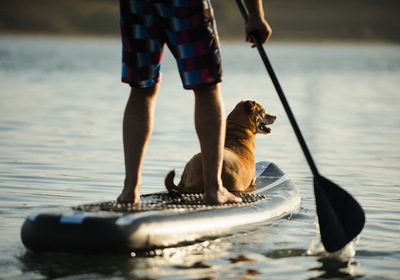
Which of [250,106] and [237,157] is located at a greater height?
[250,106]

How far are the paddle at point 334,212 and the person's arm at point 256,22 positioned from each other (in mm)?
53

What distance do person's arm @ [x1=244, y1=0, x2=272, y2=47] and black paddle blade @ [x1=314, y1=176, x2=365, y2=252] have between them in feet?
3.54

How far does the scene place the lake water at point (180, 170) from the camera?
535 cm

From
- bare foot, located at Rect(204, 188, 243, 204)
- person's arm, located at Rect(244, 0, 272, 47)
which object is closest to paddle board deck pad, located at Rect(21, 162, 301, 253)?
bare foot, located at Rect(204, 188, 243, 204)

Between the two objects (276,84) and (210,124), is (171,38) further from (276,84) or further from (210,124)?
(276,84)

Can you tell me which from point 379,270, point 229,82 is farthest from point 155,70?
point 229,82

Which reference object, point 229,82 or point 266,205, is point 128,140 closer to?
point 266,205

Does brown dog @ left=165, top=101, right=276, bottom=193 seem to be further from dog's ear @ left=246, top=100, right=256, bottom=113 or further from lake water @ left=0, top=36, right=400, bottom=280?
lake water @ left=0, top=36, right=400, bottom=280

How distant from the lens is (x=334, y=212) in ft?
20.1

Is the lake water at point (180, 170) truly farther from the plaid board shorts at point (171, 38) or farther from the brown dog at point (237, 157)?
the plaid board shorts at point (171, 38)

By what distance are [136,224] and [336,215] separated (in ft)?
4.88

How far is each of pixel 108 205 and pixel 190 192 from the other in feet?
4.42

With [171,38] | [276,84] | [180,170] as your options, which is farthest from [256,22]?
[180,170]

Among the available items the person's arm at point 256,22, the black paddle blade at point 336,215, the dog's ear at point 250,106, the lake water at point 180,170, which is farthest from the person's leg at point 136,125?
the dog's ear at point 250,106
